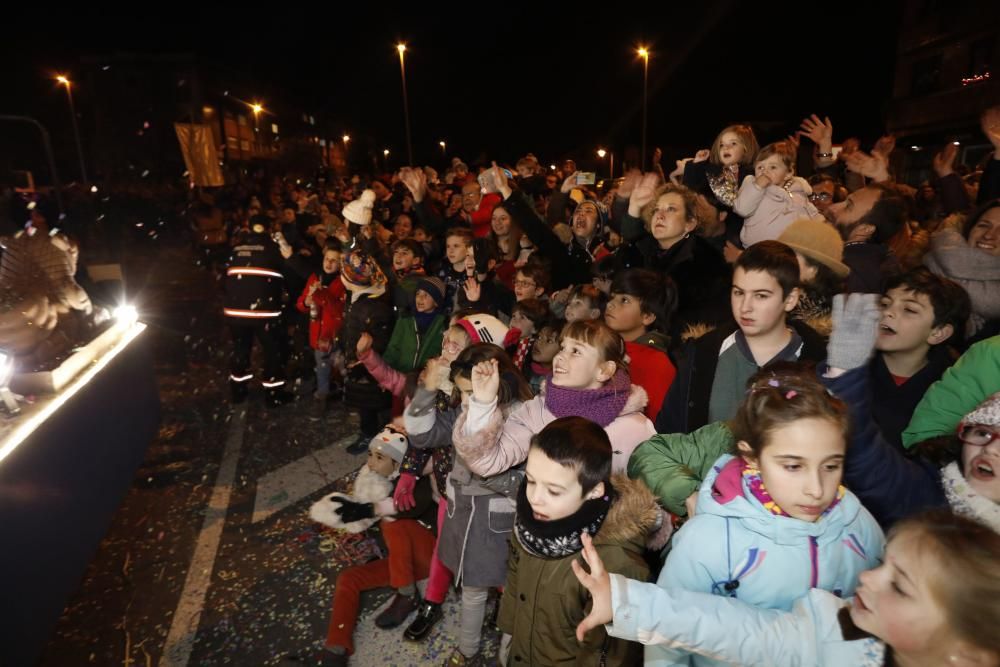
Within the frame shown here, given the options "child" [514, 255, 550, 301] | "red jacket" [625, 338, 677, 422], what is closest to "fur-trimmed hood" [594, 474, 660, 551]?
"red jacket" [625, 338, 677, 422]

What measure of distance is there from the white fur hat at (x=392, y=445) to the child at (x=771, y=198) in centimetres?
268

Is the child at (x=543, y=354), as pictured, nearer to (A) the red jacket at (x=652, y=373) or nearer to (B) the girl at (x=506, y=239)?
(A) the red jacket at (x=652, y=373)

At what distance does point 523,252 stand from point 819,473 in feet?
14.0

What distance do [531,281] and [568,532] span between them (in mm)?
2828

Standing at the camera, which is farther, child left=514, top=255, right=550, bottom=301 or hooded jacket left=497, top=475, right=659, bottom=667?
child left=514, top=255, right=550, bottom=301

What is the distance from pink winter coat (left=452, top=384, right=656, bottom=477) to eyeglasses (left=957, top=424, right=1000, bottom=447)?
47.5 inches

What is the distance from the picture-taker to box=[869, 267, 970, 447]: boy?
261 cm

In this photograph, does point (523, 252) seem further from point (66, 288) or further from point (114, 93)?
point (114, 93)

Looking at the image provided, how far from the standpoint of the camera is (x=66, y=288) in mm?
4645

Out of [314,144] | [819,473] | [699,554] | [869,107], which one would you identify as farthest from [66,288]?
[314,144]

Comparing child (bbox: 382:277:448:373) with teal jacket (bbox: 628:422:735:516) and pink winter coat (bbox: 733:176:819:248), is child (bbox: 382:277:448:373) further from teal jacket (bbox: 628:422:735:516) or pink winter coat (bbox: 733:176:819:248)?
teal jacket (bbox: 628:422:735:516)

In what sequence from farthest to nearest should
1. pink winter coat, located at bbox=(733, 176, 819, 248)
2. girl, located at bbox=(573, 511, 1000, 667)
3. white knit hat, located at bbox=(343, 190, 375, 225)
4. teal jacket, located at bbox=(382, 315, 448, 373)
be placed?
white knit hat, located at bbox=(343, 190, 375, 225), teal jacket, located at bbox=(382, 315, 448, 373), pink winter coat, located at bbox=(733, 176, 819, 248), girl, located at bbox=(573, 511, 1000, 667)

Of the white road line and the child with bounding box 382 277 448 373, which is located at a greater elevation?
the child with bounding box 382 277 448 373

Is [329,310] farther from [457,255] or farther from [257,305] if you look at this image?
[457,255]
